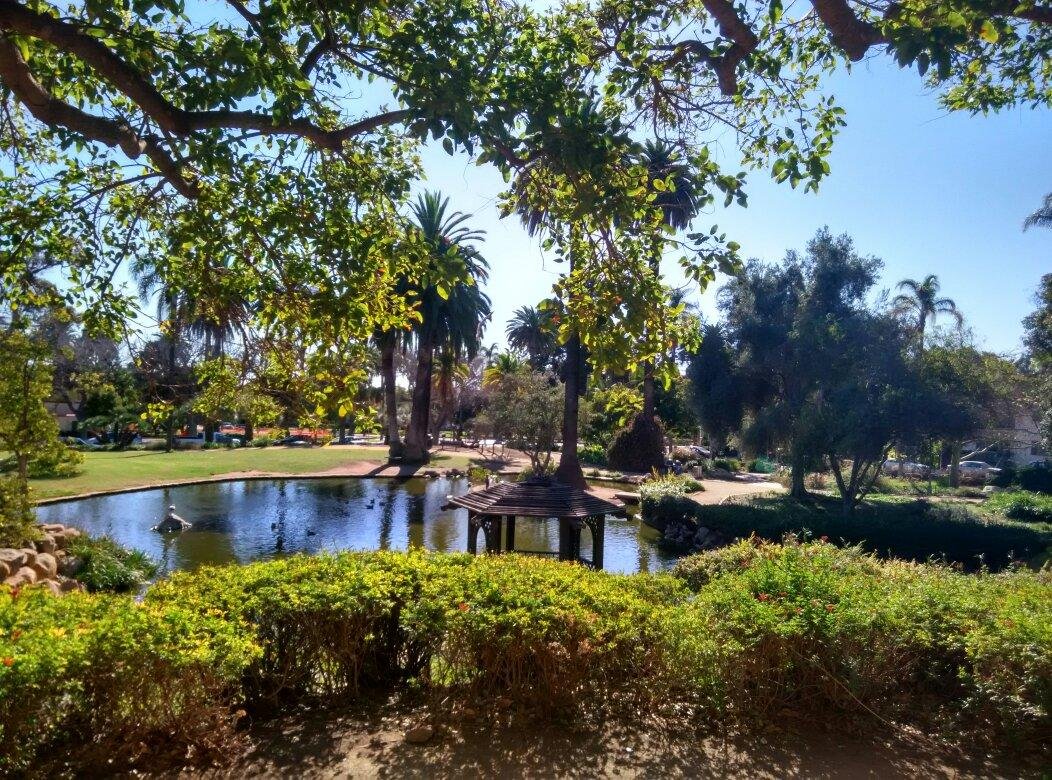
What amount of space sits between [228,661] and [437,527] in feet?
59.1

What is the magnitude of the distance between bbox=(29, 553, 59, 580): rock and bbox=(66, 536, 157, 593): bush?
792 millimetres

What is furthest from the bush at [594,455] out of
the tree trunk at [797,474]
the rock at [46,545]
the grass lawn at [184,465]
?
the rock at [46,545]

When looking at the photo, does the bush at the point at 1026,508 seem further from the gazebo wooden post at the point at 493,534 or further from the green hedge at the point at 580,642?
the green hedge at the point at 580,642

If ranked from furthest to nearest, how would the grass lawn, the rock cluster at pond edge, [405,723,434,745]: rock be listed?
the grass lawn < the rock cluster at pond edge < [405,723,434,745]: rock

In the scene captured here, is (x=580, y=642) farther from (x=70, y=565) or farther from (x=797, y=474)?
(x=797, y=474)

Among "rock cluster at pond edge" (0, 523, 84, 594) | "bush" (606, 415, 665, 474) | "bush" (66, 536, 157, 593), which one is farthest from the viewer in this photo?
"bush" (606, 415, 665, 474)

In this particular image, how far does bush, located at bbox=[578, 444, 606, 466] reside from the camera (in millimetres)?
46875

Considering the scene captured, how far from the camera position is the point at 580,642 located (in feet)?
16.3

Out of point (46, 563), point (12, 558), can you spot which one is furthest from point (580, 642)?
point (46, 563)

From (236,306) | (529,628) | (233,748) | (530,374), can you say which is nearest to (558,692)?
(529,628)

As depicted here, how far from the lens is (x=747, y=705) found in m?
5.19

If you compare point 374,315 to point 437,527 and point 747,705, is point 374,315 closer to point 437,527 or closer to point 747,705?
point 747,705

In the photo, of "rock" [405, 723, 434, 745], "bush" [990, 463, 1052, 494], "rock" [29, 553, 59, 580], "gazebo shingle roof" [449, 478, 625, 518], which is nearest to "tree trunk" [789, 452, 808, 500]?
"gazebo shingle roof" [449, 478, 625, 518]

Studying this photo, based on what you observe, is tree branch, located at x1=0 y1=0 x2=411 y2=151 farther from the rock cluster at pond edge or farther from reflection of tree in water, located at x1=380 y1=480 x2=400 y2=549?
reflection of tree in water, located at x1=380 y1=480 x2=400 y2=549
